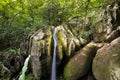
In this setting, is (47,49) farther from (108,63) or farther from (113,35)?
(108,63)

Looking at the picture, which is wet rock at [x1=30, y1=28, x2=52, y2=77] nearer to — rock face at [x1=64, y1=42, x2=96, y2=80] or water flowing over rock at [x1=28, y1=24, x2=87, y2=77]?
water flowing over rock at [x1=28, y1=24, x2=87, y2=77]

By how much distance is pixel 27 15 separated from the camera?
1114 centimetres

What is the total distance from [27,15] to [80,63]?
5.46m

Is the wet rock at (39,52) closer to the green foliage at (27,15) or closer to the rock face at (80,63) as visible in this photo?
the rock face at (80,63)

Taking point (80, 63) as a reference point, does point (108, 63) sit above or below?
above

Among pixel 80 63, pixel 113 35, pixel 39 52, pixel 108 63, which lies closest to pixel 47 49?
pixel 39 52

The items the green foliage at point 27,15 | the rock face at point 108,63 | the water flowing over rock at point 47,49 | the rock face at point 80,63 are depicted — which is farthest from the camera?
the green foliage at point 27,15

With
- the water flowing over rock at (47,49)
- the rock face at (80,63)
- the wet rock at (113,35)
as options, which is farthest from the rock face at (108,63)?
the water flowing over rock at (47,49)

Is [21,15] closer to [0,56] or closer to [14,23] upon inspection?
[14,23]

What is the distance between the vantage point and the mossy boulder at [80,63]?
677 cm

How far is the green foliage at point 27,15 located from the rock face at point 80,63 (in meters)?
3.26

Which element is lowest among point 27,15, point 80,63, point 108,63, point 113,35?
point 80,63

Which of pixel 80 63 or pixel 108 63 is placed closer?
pixel 108 63

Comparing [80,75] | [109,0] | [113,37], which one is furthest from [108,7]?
[80,75]
